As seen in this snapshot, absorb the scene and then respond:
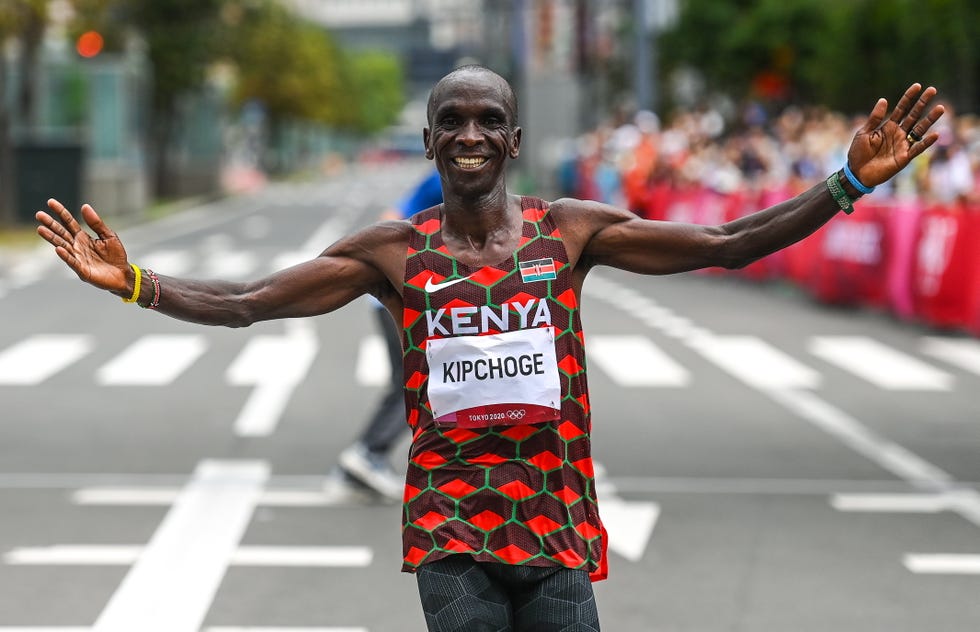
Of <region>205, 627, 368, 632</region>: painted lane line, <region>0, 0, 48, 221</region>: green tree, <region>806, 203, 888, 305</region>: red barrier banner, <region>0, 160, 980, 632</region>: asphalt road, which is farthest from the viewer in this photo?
<region>0, 0, 48, 221</region>: green tree

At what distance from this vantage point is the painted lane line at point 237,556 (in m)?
7.00

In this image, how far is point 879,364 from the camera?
13.7 metres

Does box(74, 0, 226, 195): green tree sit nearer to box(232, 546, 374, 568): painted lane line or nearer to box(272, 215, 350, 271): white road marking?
box(272, 215, 350, 271): white road marking

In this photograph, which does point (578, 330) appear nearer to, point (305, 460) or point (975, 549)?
point (975, 549)

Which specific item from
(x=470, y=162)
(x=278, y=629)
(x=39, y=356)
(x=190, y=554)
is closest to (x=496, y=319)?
(x=470, y=162)

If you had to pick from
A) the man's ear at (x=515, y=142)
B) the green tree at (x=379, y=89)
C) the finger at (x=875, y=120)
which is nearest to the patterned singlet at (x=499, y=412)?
the man's ear at (x=515, y=142)

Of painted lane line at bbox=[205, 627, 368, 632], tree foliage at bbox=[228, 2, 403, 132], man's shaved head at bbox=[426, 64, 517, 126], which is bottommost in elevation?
tree foliage at bbox=[228, 2, 403, 132]

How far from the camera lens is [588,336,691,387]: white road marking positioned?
41.9 ft

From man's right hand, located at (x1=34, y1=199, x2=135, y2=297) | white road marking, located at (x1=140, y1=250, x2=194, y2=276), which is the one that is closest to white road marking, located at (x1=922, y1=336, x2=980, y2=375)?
man's right hand, located at (x1=34, y1=199, x2=135, y2=297)

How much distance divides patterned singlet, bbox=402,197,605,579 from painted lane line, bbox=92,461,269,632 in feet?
8.13

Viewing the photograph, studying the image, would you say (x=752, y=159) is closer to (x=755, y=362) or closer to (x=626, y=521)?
(x=755, y=362)

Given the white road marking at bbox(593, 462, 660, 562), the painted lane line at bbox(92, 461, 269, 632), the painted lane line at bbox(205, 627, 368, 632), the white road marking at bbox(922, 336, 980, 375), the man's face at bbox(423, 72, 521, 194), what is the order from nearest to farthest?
1. the man's face at bbox(423, 72, 521, 194)
2. the painted lane line at bbox(205, 627, 368, 632)
3. the painted lane line at bbox(92, 461, 269, 632)
4. the white road marking at bbox(593, 462, 660, 562)
5. the white road marking at bbox(922, 336, 980, 375)

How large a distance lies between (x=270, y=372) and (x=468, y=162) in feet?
31.9

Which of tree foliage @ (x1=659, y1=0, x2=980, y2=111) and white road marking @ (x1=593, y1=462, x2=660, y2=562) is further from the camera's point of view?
tree foliage @ (x1=659, y1=0, x2=980, y2=111)
